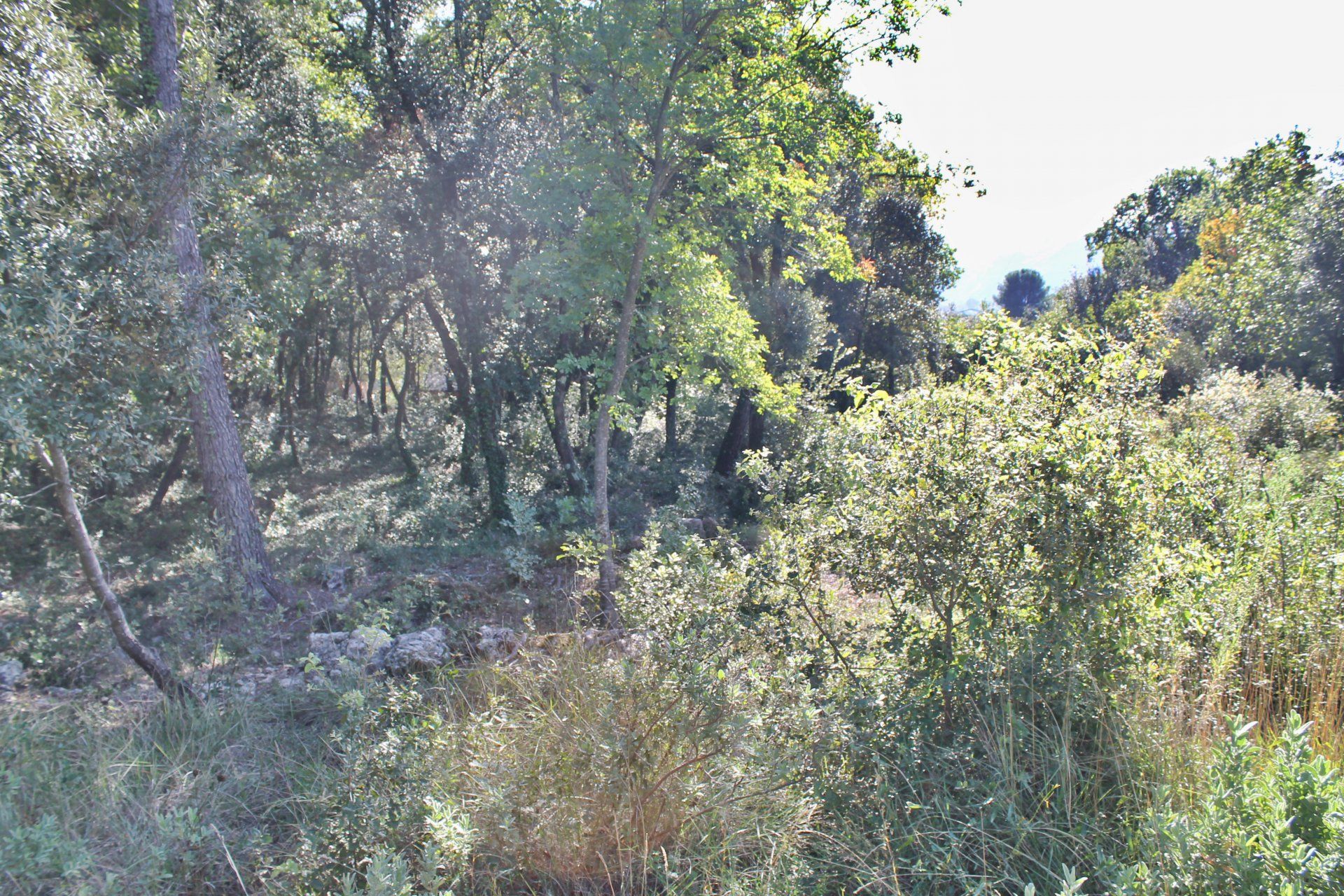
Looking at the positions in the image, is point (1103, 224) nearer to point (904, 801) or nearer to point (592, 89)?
point (592, 89)

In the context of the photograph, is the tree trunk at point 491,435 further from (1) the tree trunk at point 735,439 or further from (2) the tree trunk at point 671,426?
(1) the tree trunk at point 735,439

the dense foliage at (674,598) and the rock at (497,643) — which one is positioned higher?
the dense foliage at (674,598)

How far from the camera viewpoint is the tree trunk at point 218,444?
26.9ft

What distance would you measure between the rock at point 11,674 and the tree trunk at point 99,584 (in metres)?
1.99

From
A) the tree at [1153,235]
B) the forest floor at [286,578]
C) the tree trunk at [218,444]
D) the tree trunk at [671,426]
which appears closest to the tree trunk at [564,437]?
the forest floor at [286,578]

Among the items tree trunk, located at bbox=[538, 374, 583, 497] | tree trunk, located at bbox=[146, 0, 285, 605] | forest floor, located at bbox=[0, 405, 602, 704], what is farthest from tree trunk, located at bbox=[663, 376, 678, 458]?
tree trunk, located at bbox=[146, 0, 285, 605]

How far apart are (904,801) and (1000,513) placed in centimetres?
122

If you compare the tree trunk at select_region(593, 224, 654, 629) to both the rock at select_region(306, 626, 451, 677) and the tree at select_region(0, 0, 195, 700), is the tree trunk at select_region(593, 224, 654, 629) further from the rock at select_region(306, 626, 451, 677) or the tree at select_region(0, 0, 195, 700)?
the tree at select_region(0, 0, 195, 700)

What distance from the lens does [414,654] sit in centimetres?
600

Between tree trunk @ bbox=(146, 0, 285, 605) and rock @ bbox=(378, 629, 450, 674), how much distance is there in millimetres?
2679

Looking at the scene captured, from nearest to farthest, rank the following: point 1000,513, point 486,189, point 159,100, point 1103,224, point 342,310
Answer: point 1000,513 < point 159,100 < point 486,189 < point 342,310 < point 1103,224

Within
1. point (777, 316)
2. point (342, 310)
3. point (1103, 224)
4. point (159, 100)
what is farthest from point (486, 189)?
point (1103, 224)

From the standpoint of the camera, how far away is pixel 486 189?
11.8 meters

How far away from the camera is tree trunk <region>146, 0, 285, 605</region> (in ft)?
26.9
